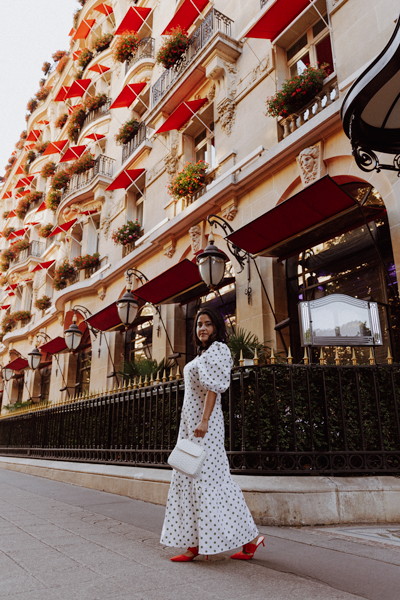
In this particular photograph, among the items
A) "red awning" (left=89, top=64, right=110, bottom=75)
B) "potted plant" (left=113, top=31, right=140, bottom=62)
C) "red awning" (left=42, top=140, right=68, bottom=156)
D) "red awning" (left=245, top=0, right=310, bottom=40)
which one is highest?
"red awning" (left=89, top=64, right=110, bottom=75)

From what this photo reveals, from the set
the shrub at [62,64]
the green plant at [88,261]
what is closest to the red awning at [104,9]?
the shrub at [62,64]

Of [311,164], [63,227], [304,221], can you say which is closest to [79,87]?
[63,227]

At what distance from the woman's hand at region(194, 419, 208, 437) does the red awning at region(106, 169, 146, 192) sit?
517 inches

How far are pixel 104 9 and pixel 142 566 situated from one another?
24.8 metres

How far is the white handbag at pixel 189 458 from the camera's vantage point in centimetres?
298

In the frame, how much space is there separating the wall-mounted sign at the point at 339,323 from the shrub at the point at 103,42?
69.7 ft

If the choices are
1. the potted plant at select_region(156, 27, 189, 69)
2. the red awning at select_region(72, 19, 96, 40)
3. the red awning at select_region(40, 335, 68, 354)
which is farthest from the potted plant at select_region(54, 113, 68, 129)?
the red awning at select_region(40, 335, 68, 354)

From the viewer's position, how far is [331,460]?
15.2ft

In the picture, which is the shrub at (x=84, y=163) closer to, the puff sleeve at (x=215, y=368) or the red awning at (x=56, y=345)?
the red awning at (x=56, y=345)

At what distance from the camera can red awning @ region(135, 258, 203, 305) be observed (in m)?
9.71

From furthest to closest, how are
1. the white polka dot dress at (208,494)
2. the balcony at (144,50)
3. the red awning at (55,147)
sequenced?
1. the red awning at (55,147)
2. the balcony at (144,50)
3. the white polka dot dress at (208,494)

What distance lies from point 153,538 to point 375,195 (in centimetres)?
729

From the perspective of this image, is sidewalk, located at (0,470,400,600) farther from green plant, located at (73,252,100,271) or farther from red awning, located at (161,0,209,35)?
red awning, located at (161,0,209,35)

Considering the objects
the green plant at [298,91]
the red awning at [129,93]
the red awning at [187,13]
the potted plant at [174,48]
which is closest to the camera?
the green plant at [298,91]
